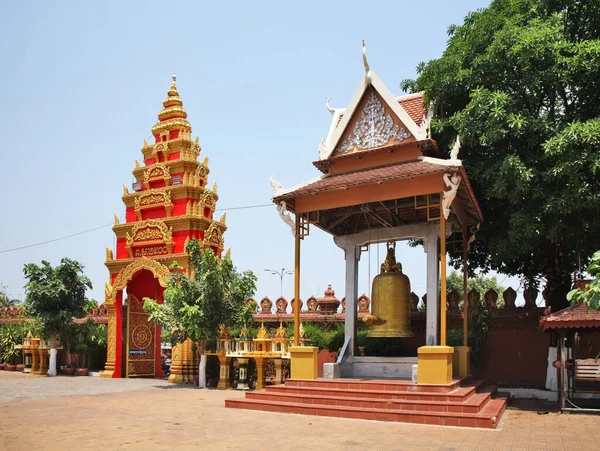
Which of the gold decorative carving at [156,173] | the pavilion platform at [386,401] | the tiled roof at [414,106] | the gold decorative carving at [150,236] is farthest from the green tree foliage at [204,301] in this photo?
the tiled roof at [414,106]

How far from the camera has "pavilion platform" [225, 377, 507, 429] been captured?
33.9 ft

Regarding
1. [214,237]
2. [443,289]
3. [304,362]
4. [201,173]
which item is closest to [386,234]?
[443,289]

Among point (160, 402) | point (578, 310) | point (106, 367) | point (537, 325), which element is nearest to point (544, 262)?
point (537, 325)

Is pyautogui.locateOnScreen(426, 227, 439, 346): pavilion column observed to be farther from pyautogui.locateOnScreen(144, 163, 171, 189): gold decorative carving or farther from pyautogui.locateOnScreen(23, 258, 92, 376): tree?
pyautogui.locateOnScreen(23, 258, 92, 376): tree

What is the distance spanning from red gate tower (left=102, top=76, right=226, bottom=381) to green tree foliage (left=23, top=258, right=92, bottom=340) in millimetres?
1807

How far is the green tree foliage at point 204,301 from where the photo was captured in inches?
697

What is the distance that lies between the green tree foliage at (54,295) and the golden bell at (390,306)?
14896 millimetres

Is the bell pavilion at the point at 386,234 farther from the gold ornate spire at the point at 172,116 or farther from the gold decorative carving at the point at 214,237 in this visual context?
the gold ornate spire at the point at 172,116

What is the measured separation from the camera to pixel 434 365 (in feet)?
37.2

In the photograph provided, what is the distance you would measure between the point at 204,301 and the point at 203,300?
0.17 ft

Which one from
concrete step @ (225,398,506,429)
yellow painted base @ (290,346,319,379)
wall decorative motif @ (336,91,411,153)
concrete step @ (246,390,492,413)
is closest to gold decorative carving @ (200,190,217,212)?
wall decorative motif @ (336,91,411,153)

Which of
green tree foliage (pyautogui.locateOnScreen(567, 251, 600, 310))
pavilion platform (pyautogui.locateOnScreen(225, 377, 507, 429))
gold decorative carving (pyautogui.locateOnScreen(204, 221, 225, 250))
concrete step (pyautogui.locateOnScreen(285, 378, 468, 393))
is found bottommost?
pavilion platform (pyautogui.locateOnScreen(225, 377, 507, 429))

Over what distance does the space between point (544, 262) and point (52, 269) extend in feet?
60.2

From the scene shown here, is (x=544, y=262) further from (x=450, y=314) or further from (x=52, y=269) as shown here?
(x=52, y=269)
